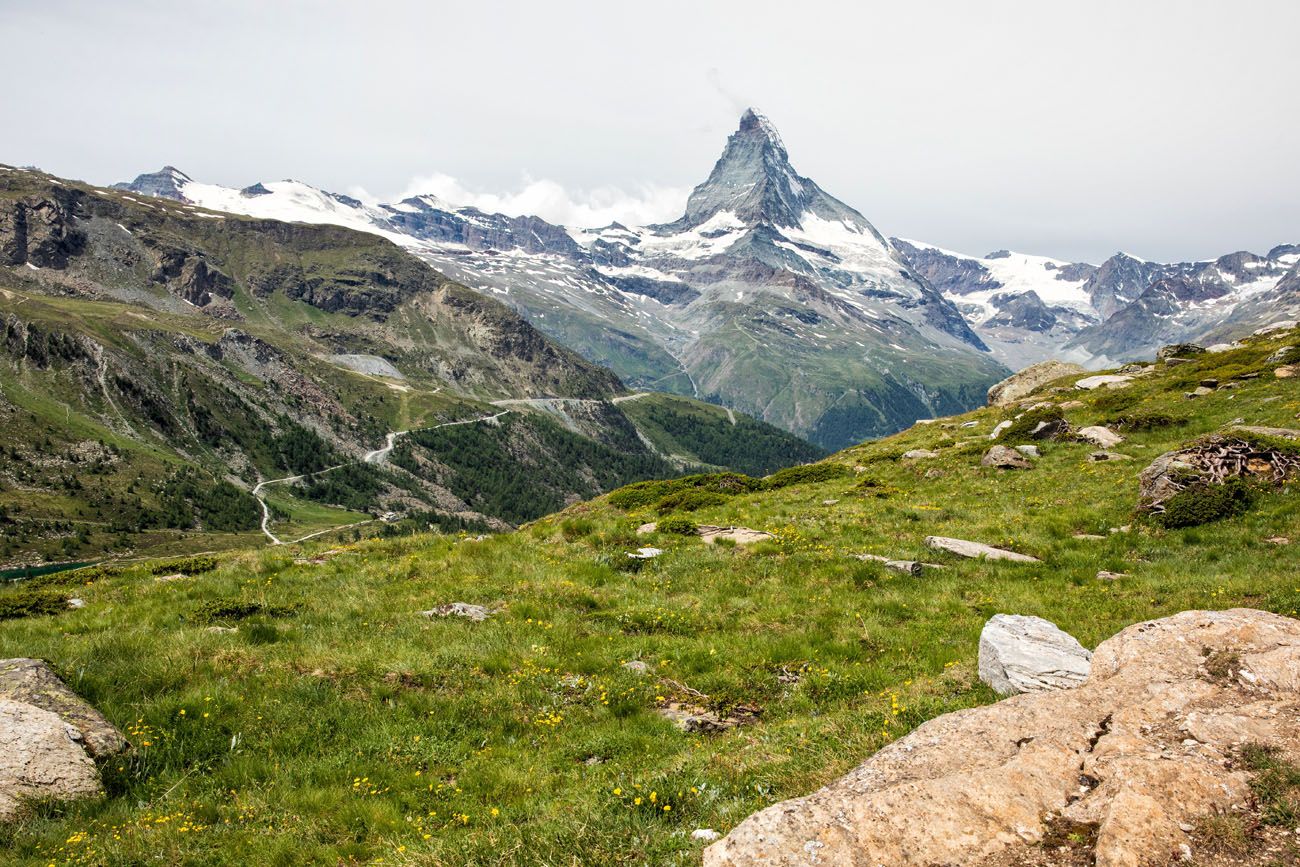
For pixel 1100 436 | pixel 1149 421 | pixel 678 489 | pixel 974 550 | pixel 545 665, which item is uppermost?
pixel 1149 421

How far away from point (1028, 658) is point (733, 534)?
14123 mm

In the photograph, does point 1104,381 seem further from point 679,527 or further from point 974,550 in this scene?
point 679,527

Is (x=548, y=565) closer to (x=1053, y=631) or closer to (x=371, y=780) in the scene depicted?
(x=371, y=780)

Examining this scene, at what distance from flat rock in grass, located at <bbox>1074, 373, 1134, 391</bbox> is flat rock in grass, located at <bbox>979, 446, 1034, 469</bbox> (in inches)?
1181

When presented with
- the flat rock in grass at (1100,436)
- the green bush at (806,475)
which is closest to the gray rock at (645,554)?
the green bush at (806,475)

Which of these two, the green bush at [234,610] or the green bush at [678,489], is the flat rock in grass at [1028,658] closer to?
the green bush at [234,610]

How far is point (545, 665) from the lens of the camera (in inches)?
526

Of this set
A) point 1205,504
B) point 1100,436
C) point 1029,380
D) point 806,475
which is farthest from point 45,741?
point 1029,380

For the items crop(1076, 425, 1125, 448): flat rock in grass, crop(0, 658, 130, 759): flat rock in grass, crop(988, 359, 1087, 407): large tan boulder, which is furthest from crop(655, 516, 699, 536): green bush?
crop(988, 359, 1087, 407): large tan boulder

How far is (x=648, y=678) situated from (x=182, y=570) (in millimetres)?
18783

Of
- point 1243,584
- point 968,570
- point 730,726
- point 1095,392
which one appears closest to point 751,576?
point 968,570

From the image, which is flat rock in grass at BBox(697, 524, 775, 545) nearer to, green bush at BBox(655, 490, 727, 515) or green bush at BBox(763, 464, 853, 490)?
green bush at BBox(655, 490, 727, 515)

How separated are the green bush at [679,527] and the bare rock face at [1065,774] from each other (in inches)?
661

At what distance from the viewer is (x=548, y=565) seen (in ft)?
67.2
